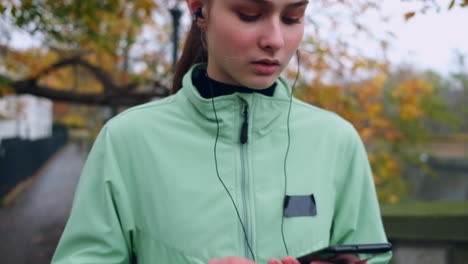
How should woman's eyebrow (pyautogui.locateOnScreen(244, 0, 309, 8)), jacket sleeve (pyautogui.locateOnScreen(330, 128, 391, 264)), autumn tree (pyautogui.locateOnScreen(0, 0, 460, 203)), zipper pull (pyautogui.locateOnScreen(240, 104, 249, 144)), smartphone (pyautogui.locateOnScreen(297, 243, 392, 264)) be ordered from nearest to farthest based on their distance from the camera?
1. smartphone (pyautogui.locateOnScreen(297, 243, 392, 264))
2. woman's eyebrow (pyautogui.locateOnScreen(244, 0, 309, 8))
3. zipper pull (pyautogui.locateOnScreen(240, 104, 249, 144))
4. jacket sleeve (pyautogui.locateOnScreen(330, 128, 391, 264))
5. autumn tree (pyautogui.locateOnScreen(0, 0, 460, 203))

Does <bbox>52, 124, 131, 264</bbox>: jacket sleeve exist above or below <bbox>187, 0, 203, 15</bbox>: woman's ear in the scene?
below

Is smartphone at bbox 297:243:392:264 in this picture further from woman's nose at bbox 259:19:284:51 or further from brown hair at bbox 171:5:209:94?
brown hair at bbox 171:5:209:94

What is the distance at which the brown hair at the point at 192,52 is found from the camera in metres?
1.76

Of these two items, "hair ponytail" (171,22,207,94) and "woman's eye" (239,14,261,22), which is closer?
"woman's eye" (239,14,261,22)

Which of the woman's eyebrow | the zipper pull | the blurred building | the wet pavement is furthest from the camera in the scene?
the blurred building

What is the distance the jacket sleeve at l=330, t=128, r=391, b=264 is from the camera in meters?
1.59

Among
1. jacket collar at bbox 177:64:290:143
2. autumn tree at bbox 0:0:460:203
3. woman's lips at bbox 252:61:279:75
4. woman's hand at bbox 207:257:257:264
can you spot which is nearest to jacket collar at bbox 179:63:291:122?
jacket collar at bbox 177:64:290:143

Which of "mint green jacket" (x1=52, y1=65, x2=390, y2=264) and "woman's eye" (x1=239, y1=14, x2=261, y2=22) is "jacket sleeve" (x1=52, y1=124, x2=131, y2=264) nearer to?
"mint green jacket" (x1=52, y1=65, x2=390, y2=264)

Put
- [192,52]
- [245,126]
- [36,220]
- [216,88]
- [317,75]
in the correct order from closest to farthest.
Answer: [245,126], [216,88], [192,52], [317,75], [36,220]

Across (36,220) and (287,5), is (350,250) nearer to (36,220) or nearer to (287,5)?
(287,5)

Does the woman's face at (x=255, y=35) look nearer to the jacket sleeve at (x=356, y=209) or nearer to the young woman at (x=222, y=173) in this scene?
the young woman at (x=222, y=173)

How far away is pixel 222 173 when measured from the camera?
1.43 m

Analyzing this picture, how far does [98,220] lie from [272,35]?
0.73 metres

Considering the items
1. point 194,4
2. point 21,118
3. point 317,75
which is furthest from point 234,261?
point 21,118
